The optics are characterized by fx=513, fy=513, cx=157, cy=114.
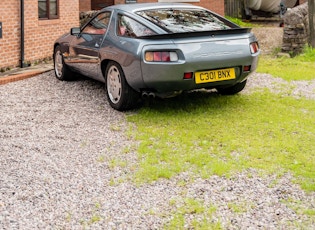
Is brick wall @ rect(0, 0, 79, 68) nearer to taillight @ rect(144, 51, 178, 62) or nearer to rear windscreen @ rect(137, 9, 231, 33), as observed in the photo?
rear windscreen @ rect(137, 9, 231, 33)

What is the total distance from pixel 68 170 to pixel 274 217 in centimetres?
197

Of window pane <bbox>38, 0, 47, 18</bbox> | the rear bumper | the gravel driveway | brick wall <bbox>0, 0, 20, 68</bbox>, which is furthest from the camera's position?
window pane <bbox>38, 0, 47, 18</bbox>

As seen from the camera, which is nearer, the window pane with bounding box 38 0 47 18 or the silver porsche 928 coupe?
the silver porsche 928 coupe

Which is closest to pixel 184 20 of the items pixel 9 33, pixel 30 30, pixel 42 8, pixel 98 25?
pixel 98 25

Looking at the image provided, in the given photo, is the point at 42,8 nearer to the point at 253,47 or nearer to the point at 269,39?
the point at 253,47

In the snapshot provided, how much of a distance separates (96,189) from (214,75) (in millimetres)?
2671

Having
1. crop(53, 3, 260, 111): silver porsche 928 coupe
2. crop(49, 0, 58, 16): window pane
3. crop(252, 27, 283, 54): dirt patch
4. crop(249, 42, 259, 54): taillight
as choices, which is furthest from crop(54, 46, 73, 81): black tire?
crop(252, 27, 283, 54): dirt patch

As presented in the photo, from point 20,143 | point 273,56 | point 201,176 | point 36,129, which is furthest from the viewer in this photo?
point 273,56

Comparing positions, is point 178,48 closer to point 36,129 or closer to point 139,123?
point 139,123

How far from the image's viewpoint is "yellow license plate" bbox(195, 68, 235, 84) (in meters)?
6.28

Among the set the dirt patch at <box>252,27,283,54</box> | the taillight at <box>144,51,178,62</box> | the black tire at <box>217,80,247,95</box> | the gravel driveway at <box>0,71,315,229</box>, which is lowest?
the gravel driveway at <box>0,71,315,229</box>

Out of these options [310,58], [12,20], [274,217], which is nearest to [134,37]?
[274,217]

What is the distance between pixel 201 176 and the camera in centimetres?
453

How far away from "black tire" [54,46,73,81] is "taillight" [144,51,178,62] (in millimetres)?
2881
